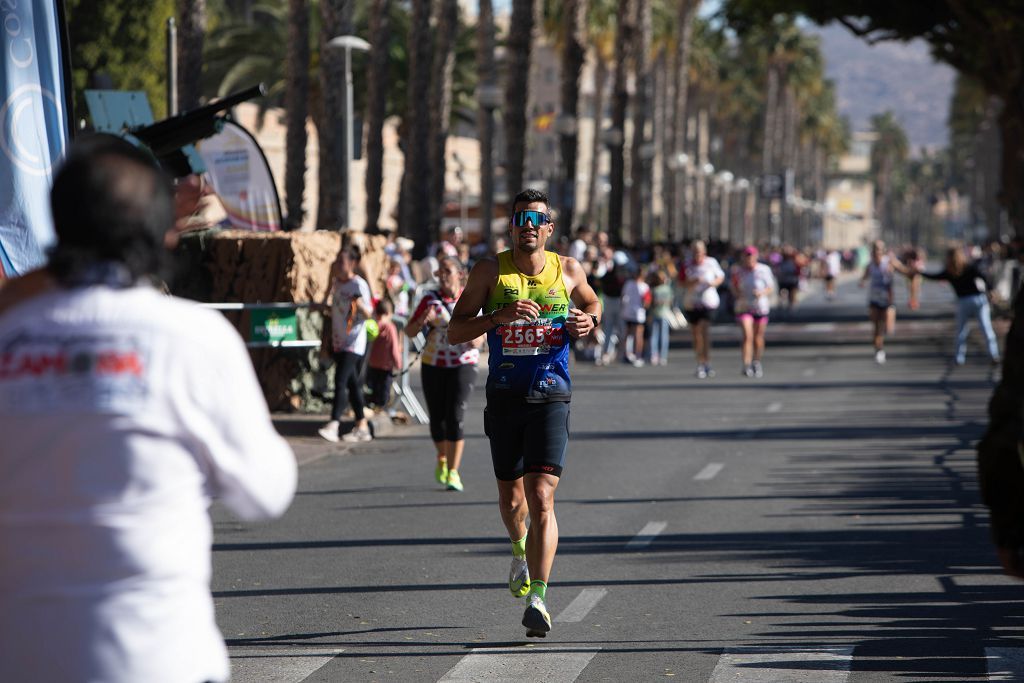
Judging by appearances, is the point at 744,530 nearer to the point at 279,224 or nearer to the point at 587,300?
the point at 587,300

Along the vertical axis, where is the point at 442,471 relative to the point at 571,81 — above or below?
below

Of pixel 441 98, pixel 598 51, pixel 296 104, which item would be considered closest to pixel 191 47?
pixel 296 104

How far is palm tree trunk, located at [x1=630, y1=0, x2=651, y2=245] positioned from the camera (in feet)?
183

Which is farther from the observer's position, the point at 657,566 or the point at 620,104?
the point at 620,104

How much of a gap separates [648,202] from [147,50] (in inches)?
1171

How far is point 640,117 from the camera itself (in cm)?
6009

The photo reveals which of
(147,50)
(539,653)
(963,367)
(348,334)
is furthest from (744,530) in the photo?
(147,50)

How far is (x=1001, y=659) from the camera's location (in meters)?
7.72

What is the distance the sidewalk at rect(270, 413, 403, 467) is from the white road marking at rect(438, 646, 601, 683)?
27.0 feet

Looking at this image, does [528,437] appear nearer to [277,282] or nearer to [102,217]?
[102,217]

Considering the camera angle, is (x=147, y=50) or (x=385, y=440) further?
(x=147, y=50)

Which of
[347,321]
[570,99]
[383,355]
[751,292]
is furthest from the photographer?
[570,99]

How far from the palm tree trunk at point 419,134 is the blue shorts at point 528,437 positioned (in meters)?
24.5

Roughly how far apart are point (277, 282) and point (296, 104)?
566 inches
